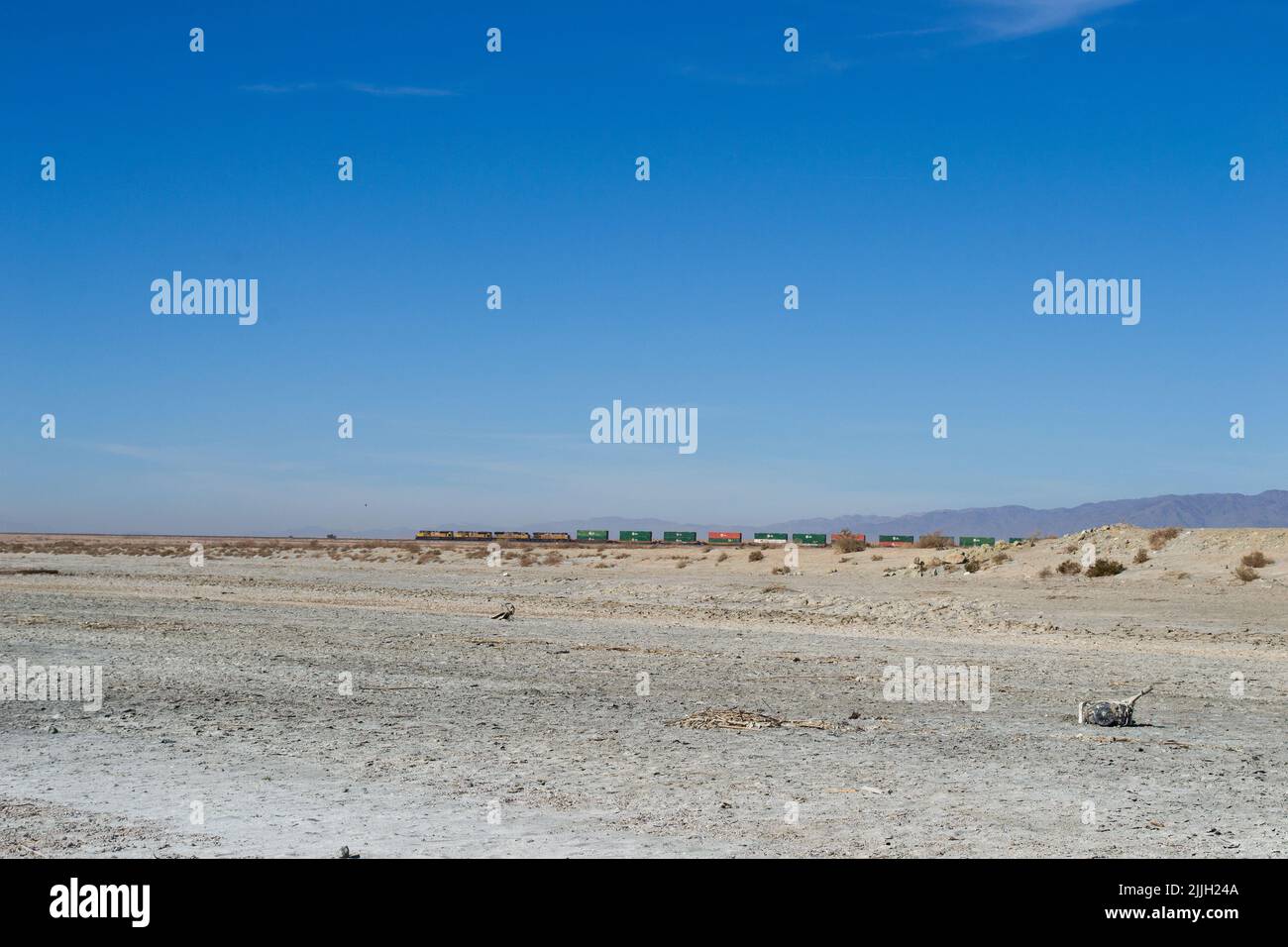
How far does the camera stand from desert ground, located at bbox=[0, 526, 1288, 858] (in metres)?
8.52

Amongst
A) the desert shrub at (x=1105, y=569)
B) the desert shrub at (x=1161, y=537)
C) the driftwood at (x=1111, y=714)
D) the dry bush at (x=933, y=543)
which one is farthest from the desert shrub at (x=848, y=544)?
the driftwood at (x=1111, y=714)

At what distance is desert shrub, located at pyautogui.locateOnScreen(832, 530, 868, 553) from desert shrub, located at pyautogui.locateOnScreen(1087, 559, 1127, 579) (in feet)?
68.7

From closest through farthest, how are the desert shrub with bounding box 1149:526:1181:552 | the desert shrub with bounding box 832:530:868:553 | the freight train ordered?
the desert shrub with bounding box 1149:526:1181:552 → the desert shrub with bounding box 832:530:868:553 → the freight train

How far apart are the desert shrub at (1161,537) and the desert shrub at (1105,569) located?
2.46 metres

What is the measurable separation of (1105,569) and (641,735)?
30.3 metres

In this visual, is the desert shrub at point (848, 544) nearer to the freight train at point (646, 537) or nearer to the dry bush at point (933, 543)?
the dry bush at point (933, 543)

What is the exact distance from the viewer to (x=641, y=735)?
1273 cm

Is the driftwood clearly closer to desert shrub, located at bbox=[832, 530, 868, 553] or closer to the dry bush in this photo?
desert shrub, located at bbox=[832, 530, 868, 553]

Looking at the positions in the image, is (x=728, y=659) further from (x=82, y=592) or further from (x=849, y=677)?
(x=82, y=592)

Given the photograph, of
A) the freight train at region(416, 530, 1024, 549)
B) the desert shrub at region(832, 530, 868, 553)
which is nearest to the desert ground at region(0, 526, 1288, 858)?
the desert shrub at region(832, 530, 868, 553)

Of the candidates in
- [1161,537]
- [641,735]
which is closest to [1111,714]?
[641,735]

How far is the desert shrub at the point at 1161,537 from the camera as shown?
41.6 meters

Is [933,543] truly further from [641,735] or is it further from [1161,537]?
[641,735]
